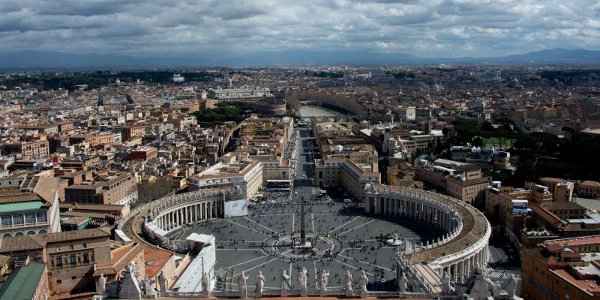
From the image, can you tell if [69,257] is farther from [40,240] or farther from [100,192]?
[100,192]

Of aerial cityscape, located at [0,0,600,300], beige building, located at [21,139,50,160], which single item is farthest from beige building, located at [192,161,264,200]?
beige building, located at [21,139,50,160]

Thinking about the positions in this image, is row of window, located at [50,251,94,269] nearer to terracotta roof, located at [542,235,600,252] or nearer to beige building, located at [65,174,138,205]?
beige building, located at [65,174,138,205]

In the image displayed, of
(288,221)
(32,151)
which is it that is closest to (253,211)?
(288,221)

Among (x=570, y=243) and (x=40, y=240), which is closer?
(x=40, y=240)

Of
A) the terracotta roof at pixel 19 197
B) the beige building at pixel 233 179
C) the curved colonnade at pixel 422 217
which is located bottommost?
the curved colonnade at pixel 422 217

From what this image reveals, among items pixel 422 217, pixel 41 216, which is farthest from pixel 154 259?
pixel 422 217

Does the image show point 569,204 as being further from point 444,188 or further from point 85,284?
point 85,284

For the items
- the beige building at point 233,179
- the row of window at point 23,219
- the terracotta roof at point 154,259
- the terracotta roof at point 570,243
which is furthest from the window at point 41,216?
the terracotta roof at point 570,243

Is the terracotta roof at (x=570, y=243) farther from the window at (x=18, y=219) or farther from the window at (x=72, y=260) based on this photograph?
the window at (x=18, y=219)
